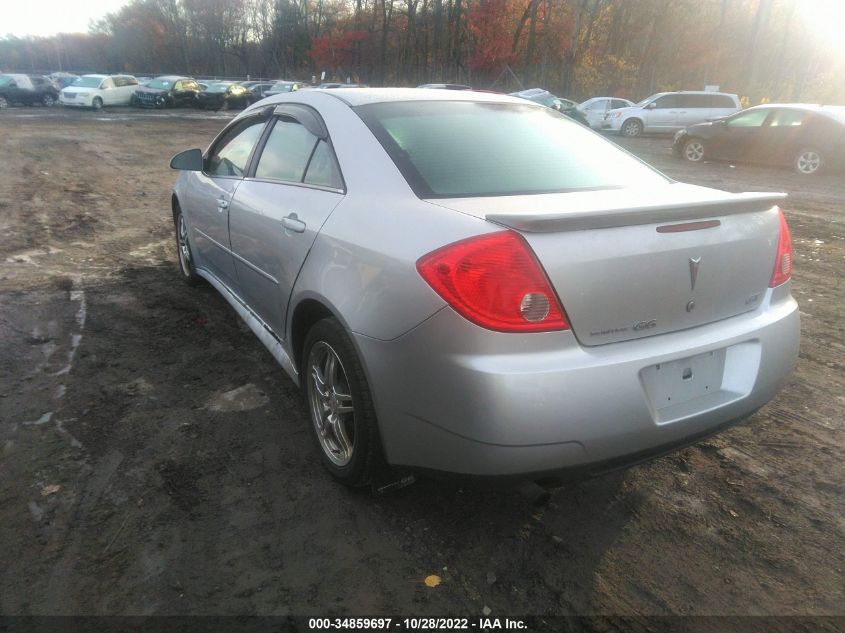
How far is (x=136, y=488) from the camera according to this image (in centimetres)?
272

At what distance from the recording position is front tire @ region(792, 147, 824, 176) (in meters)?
13.4

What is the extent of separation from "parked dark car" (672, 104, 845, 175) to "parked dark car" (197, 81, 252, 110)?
99.2ft

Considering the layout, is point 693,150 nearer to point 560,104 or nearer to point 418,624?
point 560,104

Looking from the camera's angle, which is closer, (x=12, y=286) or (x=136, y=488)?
(x=136, y=488)

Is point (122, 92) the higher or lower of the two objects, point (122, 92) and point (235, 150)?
the lower

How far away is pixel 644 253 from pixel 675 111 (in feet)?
79.0

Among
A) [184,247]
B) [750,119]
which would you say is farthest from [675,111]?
[184,247]

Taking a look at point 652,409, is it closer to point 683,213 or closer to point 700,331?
point 700,331

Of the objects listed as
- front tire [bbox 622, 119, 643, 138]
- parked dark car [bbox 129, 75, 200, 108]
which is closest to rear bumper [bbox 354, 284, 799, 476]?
front tire [bbox 622, 119, 643, 138]

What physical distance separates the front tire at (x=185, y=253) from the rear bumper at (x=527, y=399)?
11.4 ft

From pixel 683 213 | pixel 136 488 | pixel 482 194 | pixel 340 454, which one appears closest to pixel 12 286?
pixel 136 488

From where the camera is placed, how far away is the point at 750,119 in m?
14.7

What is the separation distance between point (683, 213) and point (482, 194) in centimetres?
74

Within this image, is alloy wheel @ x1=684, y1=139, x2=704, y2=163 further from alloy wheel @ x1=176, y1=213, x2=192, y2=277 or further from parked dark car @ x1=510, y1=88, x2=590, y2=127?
alloy wheel @ x1=176, y1=213, x2=192, y2=277
